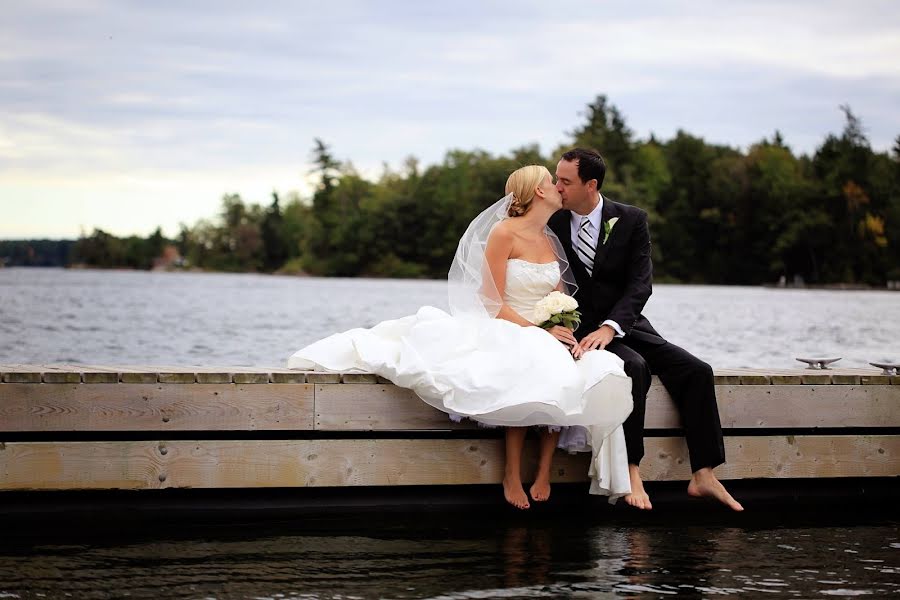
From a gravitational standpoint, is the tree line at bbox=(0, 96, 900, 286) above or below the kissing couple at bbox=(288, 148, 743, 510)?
above

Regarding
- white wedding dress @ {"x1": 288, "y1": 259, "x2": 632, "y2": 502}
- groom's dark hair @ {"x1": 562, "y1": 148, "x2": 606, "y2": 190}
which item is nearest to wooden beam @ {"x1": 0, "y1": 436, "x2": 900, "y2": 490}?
white wedding dress @ {"x1": 288, "y1": 259, "x2": 632, "y2": 502}

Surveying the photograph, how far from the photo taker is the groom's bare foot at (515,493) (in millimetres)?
6207

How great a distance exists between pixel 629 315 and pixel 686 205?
3657 inches

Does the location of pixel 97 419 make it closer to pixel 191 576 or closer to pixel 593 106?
pixel 191 576

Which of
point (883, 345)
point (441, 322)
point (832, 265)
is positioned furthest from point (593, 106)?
point (441, 322)

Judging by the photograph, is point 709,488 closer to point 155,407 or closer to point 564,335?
point 564,335

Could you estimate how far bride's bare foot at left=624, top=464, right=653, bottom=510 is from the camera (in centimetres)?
617

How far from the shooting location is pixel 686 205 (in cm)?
9688

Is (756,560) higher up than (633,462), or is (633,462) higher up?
(633,462)

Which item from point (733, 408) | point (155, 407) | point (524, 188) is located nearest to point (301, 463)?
point (155, 407)

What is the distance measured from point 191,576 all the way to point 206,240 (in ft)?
501

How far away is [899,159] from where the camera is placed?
8988 centimetres

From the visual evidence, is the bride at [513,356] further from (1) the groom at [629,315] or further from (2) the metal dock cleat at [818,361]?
(2) the metal dock cleat at [818,361]

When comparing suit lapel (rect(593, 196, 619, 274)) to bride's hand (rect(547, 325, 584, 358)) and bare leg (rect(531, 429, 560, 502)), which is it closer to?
bride's hand (rect(547, 325, 584, 358))
